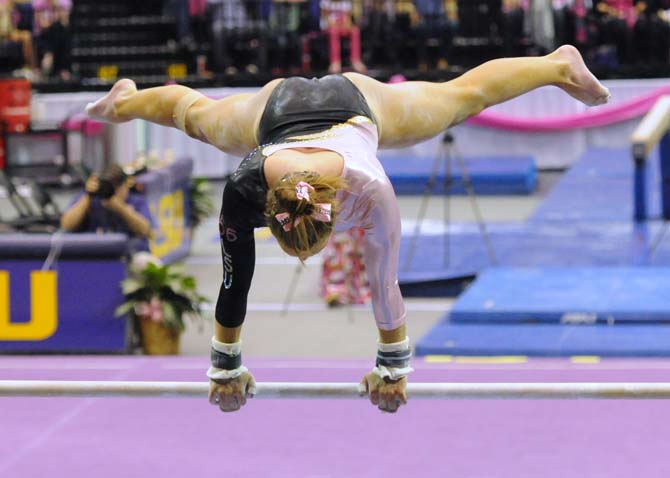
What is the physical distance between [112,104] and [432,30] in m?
10.8

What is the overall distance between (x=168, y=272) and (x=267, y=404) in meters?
1.43

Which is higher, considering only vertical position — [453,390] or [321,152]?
[321,152]

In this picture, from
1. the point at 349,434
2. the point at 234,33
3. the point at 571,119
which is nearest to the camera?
the point at 349,434

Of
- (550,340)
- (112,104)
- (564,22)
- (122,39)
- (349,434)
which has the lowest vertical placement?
(349,434)

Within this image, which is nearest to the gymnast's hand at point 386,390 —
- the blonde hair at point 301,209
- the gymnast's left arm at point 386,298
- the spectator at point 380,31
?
the gymnast's left arm at point 386,298

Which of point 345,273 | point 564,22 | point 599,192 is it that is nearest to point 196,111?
point 345,273

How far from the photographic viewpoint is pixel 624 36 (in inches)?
555

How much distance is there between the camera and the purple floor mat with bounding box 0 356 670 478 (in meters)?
4.85

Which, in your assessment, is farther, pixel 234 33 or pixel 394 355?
pixel 234 33

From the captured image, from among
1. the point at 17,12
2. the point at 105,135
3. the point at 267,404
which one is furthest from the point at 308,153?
the point at 17,12

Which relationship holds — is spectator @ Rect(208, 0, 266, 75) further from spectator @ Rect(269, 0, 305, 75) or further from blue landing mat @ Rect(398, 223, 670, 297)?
blue landing mat @ Rect(398, 223, 670, 297)

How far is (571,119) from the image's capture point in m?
13.5

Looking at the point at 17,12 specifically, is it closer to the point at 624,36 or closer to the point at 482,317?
the point at 624,36

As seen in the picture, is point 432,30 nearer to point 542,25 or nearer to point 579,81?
point 542,25
